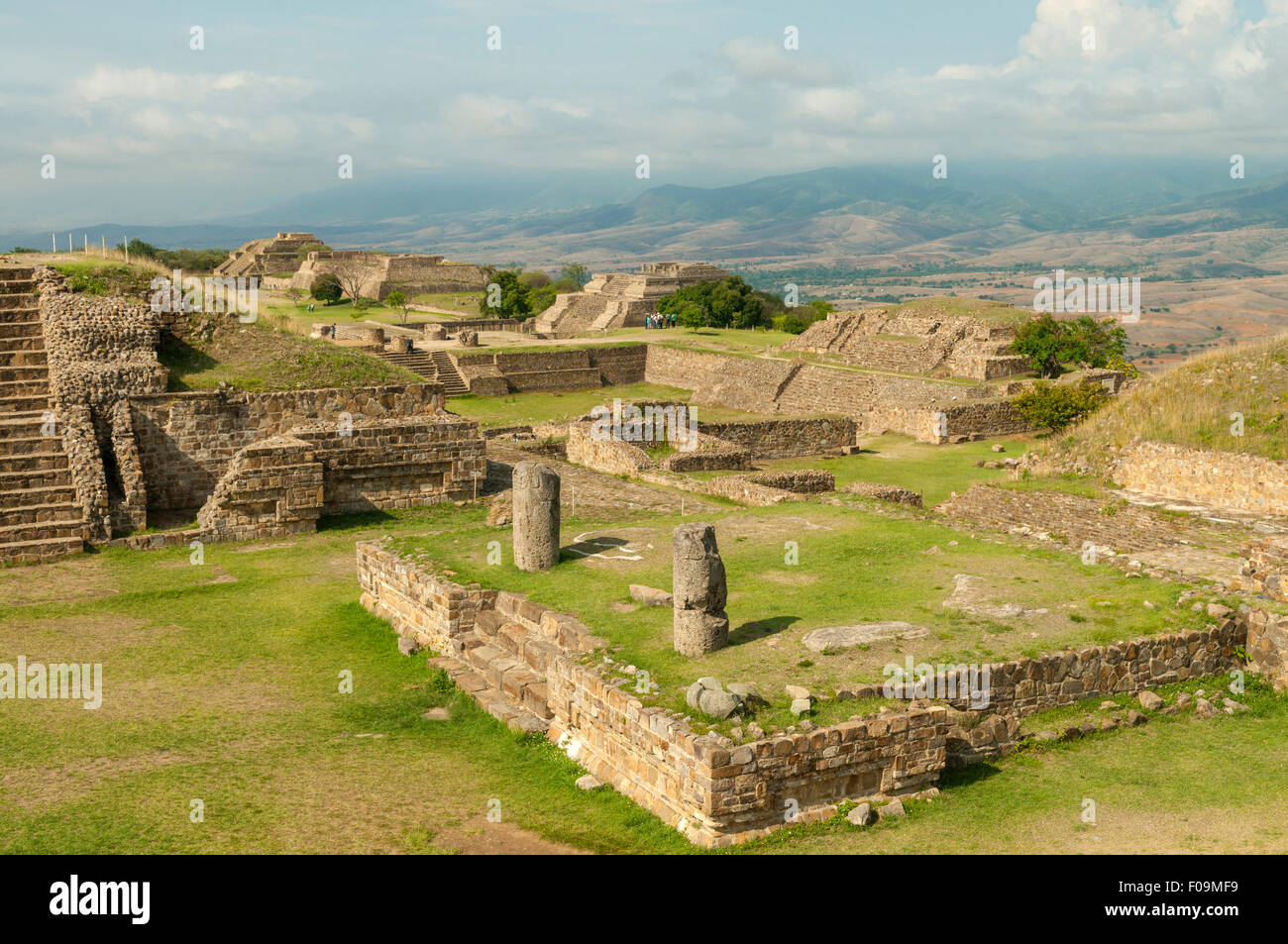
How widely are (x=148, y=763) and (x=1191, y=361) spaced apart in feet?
61.1

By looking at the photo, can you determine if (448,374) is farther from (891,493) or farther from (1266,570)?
(1266,570)

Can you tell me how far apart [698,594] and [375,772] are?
307 centimetres

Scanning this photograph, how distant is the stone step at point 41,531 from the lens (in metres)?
15.9

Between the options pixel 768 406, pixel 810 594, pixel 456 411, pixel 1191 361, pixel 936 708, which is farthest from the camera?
pixel 768 406

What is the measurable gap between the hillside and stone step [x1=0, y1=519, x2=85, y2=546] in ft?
51.7

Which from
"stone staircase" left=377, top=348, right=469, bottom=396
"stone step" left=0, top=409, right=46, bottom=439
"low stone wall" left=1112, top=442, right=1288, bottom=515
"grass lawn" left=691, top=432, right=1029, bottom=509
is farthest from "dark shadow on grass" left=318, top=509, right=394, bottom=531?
"stone staircase" left=377, top=348, right=469, bottom=396

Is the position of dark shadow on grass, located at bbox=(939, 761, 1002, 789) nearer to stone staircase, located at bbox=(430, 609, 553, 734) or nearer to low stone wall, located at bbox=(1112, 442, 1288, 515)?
stone staircase, located at bbox=(430, 609, 553, 734)

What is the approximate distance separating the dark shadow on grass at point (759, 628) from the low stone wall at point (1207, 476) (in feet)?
31.8

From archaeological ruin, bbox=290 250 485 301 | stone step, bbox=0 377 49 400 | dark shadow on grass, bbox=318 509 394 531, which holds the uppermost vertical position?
archaeological ruin, bbox=290 250 485 301

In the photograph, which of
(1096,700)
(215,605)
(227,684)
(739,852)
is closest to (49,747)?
(227,684)

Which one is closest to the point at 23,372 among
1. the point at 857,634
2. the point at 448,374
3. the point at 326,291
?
the point at 857,634

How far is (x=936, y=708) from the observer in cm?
873

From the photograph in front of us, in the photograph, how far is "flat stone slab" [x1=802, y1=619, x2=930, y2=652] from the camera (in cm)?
992

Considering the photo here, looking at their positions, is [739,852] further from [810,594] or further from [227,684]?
[227,684]
